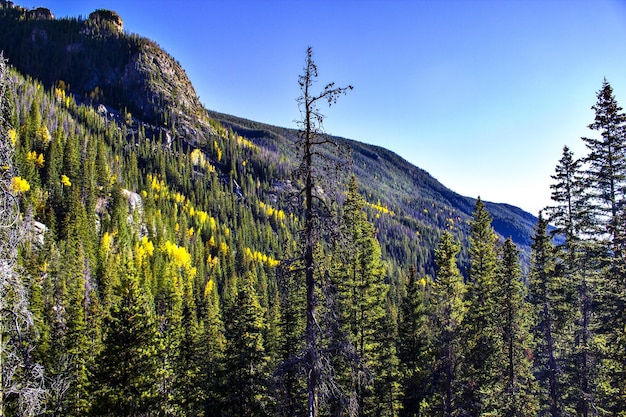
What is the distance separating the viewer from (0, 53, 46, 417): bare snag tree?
7.56m

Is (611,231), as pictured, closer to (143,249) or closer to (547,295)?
(547,295)

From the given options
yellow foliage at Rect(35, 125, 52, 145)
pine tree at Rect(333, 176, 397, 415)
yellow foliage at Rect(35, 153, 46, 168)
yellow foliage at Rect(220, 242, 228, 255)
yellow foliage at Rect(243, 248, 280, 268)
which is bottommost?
yellow foliage at Rect(243, 248, 280, 268)

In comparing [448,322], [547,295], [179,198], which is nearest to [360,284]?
[448,322]

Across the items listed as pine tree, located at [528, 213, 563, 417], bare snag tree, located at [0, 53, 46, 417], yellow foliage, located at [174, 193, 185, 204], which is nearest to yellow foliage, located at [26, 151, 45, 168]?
yellow foliage, located at [174, 193, 185, 204]

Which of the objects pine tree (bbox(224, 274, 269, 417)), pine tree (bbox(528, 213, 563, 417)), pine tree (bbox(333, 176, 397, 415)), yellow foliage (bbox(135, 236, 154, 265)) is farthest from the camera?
yellow foliage (bbox(135, 236, 154, 265))

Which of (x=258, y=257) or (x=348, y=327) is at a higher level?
(x=348, y=327)

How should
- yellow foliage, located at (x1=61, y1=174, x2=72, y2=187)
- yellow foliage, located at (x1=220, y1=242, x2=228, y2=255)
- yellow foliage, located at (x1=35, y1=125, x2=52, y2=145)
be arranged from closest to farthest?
1. yellow foliage, located at (x1=61, y1=174, x2=72, y2=187)
2. yellow foliage, located at (x1=35, y1=125, x2=52, y2=145)
3. yellow foliage, located at (x1=220, y1=242, x2=228, y2=255)

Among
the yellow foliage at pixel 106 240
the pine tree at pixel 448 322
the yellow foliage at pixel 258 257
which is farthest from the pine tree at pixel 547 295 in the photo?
the yellow foliage at pixel 258 257

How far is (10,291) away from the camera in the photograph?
813cm

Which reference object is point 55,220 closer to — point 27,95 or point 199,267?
point 199,267

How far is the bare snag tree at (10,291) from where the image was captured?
7.56 m

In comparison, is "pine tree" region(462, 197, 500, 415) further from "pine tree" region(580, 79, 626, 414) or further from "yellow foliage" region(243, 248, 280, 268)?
"yellow foliage" region(243, 248, 280, 268)

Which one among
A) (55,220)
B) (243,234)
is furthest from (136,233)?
(243,234)

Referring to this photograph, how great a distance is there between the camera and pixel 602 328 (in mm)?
16000
